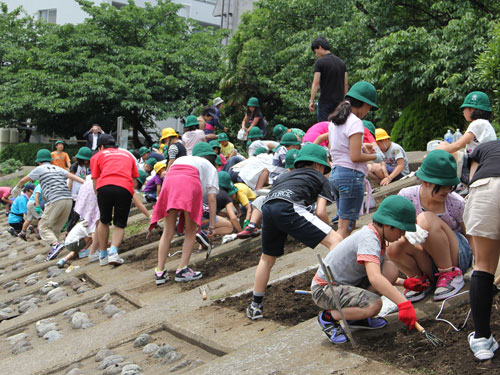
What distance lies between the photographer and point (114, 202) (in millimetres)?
9188

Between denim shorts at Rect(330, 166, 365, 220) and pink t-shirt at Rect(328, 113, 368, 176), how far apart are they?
0.05m

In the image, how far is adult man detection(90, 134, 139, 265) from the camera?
912 centimetres

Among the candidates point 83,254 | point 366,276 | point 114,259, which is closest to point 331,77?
point 114,259

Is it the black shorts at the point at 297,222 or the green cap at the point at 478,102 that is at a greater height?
the green cap at the point at 478,102

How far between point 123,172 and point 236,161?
2899 mm

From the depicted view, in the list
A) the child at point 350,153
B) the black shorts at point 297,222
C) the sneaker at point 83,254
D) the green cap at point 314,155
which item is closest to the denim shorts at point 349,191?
the child at point 350,153

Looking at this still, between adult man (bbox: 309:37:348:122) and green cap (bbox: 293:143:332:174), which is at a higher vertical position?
adult man (bbox: 309:37:348:122)

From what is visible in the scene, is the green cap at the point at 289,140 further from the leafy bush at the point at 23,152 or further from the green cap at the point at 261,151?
the leafy bush at the point at 23,152

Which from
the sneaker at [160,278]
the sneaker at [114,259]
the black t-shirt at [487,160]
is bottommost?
the sneaker at [114,259]

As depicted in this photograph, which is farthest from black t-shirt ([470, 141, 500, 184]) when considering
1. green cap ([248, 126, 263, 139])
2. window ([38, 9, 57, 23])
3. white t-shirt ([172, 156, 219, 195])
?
window ([38, 9, 57, 23])

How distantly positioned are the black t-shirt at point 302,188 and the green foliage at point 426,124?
931 cm

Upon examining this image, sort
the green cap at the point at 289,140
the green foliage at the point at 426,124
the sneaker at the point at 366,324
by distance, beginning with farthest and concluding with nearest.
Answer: the green foliage at the point at 426,124 < the green cap at the point at 289,140 < the sneaker at the point at 366,324

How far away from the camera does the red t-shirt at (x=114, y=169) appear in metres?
9.15

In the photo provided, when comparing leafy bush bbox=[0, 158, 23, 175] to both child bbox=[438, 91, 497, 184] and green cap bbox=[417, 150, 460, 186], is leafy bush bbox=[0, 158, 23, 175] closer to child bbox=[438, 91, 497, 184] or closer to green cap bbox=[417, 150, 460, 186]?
child bbox=[438, 91, 497, 184]
